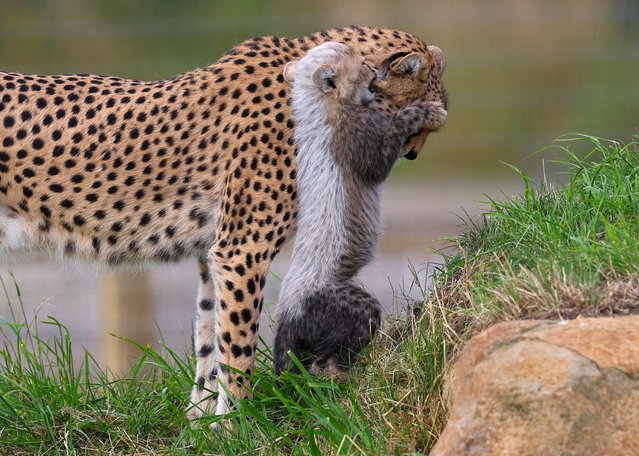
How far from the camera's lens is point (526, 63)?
6676mm

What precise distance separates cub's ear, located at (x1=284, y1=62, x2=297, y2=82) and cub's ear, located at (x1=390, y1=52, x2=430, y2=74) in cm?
27

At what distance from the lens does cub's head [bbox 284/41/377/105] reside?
11.8 ft

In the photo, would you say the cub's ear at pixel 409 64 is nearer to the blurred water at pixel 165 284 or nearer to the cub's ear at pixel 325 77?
the cub's ear at pixel 325 77

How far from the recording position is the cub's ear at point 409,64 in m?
3.73

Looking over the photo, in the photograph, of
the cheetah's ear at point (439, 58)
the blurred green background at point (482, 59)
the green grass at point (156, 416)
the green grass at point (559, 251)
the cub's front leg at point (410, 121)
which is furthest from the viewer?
the blurred green background at point (482, 59)

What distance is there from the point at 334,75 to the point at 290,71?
16cm

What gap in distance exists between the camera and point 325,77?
3619mm

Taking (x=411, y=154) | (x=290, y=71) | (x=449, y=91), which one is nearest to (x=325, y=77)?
(x=290, y=71)

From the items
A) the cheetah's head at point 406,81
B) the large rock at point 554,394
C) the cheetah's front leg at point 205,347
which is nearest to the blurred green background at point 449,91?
the cheetah's front leg at point 205,347

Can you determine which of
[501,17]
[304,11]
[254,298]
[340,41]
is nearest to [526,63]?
Answer: [501,17]

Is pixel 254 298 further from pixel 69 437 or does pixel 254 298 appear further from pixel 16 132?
pixel 16 132

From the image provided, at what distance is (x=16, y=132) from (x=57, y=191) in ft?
0.66

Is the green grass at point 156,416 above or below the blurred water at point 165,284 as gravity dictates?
above

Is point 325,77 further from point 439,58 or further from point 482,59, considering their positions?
point 482,59
